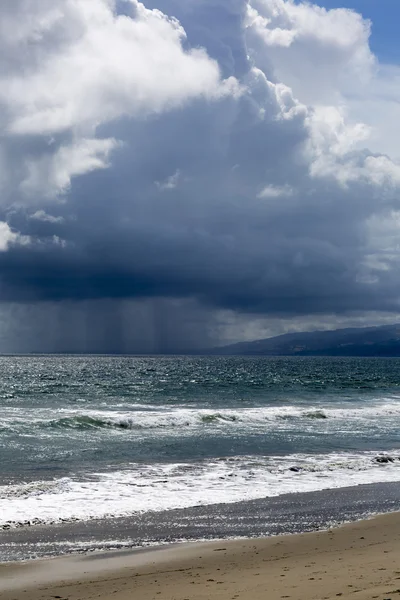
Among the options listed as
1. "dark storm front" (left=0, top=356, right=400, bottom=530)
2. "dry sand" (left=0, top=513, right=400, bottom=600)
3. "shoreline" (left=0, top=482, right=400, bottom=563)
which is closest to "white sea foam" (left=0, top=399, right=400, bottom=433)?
"dark storm front" (left=0, top=356, right=400, bottom=530)

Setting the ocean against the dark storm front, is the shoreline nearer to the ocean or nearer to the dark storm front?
the ocean

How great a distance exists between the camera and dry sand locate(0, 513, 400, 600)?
28.8 ft

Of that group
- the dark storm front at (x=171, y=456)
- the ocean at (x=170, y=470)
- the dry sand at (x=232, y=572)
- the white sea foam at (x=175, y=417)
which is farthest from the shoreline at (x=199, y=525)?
the white sea foam at (x=175, y=417)

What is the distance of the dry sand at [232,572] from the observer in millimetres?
8789

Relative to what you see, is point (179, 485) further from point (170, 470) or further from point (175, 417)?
point (175, 417)

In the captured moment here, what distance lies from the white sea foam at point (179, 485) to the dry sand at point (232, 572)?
11.9 ft

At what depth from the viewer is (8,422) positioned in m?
34.7

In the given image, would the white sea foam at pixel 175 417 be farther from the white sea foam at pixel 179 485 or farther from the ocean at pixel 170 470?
the white sea foam at pixel 179 485

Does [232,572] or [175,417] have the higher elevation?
[232,572]

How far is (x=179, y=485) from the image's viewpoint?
1827 cm

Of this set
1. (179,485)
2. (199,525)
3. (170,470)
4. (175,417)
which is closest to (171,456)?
(170,470)

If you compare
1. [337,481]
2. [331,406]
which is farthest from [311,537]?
[331,406]

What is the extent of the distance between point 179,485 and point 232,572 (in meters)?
8.19

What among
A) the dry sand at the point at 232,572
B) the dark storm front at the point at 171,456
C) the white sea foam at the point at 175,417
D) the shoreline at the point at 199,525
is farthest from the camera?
the white sea foam at the point at 175,417
